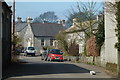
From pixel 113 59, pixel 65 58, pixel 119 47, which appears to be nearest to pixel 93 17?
pixel 65 58

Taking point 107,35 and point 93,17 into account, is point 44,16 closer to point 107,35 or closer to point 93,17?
point 93,17

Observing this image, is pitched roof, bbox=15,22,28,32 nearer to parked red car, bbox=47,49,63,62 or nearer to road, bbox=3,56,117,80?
parked red car, bbox=47,49,63,62

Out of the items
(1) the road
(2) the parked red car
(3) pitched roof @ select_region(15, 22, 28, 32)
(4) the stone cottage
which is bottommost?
(1) the road

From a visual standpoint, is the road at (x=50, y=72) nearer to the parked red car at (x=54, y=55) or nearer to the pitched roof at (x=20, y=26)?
the parked red car at (x=54, y=55)

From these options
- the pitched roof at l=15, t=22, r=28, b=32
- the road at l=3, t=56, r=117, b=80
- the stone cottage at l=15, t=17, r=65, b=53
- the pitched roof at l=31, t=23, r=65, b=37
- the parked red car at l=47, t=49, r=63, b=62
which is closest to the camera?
the road at l=3, t=56, r=117, b=80

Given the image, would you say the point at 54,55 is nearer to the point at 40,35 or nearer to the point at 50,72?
the point at 50,72

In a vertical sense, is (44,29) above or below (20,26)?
below

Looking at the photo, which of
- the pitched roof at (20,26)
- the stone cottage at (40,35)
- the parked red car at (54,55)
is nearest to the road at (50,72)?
the parked red car at (54,55)

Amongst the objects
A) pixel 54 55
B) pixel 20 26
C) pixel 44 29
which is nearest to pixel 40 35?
pixel 44 29

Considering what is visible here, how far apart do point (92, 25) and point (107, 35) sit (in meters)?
14.3

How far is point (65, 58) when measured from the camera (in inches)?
1625

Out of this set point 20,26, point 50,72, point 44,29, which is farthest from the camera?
point 20,26

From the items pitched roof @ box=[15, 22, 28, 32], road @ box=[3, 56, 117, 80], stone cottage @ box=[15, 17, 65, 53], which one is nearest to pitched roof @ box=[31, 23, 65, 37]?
stone cottage @ box=[15, 17, 65, 53]

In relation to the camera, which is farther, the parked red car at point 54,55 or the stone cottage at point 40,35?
the stone cottage at point 40,35
